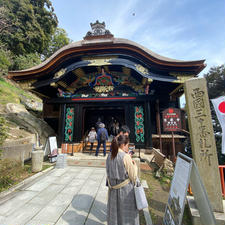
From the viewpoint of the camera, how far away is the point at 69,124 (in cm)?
823

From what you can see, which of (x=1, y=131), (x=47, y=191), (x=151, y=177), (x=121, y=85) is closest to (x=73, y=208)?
(x=47, y=191)

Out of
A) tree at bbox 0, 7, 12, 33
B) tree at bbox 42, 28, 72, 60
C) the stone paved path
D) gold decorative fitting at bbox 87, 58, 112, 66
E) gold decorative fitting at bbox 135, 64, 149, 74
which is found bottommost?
the stone paved path

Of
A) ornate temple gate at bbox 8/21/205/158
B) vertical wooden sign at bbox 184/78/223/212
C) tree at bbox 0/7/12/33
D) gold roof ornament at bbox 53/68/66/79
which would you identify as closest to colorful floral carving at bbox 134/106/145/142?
ornate temple gate at bbox 8/21/205/158

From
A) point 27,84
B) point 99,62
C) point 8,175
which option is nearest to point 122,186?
point 8,175

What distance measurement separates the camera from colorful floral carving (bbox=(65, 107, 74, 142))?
26.4 ft

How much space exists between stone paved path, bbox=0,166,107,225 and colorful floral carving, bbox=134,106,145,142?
156 inches

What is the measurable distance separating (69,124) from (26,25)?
67.4ft

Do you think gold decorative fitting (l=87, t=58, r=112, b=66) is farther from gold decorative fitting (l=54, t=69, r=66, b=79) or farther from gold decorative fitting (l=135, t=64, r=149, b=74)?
gold decorative fitting (l=54, t=69, r=66, b=79)

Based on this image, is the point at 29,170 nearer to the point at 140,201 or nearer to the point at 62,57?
the point at 140,201

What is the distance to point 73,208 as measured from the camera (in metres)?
2.63

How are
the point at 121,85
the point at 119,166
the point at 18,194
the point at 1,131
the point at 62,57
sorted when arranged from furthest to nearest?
the point at 121,85, the point at 62,57, the point at 1,131, the point at 18,194, the point at 119,166

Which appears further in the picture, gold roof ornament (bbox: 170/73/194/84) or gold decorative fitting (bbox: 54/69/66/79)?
gold decorative fitting (bbox: 54/69/66/79)

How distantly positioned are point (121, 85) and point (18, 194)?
7209 mm

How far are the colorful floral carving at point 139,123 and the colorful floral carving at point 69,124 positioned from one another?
435 centimetres
